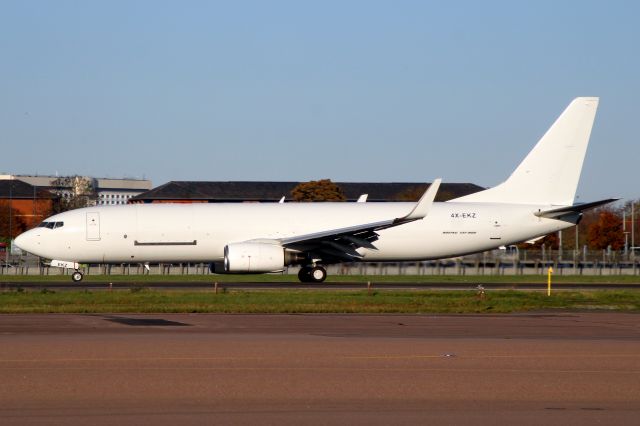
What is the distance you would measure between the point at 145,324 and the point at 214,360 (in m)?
→ 6.89

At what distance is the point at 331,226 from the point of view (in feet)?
136

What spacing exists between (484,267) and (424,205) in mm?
13923

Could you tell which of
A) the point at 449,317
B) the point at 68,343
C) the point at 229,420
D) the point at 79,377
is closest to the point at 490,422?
the point at 229,420

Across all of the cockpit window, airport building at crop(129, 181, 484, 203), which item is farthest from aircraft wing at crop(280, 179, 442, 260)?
airport building at crop(129, 181, 484, 203)

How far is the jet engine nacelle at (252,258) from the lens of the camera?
38656mm

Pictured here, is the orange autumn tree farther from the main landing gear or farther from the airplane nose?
the airplane nose

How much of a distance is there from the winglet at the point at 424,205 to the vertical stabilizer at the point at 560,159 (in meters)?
5.78

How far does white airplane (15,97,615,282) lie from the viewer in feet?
133

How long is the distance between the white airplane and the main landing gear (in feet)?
0.14

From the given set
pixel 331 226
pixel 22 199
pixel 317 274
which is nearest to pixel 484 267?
pixel 331 226

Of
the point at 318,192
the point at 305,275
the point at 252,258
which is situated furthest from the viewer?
the point at 318,192

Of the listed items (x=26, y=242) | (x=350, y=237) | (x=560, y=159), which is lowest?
(x=26, y=242)

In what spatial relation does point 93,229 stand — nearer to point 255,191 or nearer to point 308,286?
point 308,286

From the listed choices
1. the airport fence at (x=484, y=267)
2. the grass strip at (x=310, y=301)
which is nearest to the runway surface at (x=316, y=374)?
the grass strip at (x=310, y=301)
